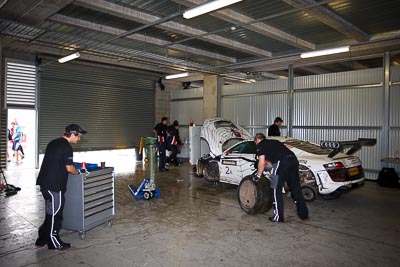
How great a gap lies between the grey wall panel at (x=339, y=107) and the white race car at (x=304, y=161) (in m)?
2.52

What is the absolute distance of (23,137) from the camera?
13.9 meters

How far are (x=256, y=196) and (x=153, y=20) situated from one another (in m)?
5.19

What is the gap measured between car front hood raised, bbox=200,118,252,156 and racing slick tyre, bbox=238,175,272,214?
2.73 metres

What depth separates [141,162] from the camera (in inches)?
568

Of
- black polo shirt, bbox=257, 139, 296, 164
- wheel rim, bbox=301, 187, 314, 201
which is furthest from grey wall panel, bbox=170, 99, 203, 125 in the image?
black polo shirt, bbox=257, 139, 296, 164

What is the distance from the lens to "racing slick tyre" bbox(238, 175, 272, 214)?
5773mm

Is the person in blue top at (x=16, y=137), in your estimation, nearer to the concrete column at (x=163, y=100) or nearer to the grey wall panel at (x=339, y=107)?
the concrete column at (x=163, y=100)

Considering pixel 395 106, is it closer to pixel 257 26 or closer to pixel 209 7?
pixel 257 26

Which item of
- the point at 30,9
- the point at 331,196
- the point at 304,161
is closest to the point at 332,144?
the point at 304,161

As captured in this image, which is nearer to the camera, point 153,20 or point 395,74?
point 153,20

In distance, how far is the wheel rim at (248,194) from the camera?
5.86m

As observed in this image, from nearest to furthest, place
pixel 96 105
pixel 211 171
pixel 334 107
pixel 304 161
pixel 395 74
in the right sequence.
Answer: pixel 304 161 < pixel 211 171 < pixel 395 74 < pixel 334 107 < pixel 96 105

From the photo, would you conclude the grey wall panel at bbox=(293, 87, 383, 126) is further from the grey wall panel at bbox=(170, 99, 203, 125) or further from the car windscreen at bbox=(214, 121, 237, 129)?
the grey wall panel at bbox=(170, 99, 203, 125)

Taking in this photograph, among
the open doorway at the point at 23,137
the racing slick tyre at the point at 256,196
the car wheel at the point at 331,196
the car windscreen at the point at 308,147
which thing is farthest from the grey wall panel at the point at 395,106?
the open doorway at the point at 23,137
